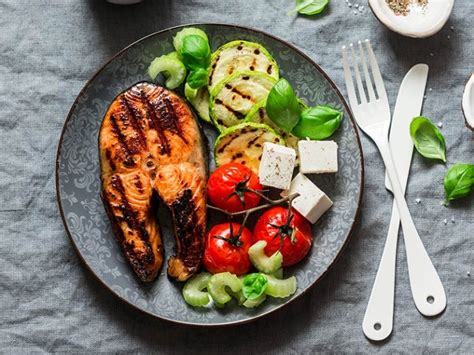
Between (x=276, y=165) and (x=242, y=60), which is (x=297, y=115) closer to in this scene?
(x=276, y=165)

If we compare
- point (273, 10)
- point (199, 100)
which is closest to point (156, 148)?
point (199, 100)

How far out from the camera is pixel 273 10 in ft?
11.1

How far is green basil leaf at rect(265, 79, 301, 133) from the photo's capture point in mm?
3039

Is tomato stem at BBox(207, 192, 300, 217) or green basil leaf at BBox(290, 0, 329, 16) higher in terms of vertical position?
green basil leaf at BBox(290, 0, 329, 16)

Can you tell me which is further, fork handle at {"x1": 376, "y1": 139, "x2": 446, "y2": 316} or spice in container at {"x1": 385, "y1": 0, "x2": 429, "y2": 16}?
spice in container at {"x1": 385, "y1": 0, "x2": 429, "y2": 16}

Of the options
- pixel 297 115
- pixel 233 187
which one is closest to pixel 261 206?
pixel 233 187

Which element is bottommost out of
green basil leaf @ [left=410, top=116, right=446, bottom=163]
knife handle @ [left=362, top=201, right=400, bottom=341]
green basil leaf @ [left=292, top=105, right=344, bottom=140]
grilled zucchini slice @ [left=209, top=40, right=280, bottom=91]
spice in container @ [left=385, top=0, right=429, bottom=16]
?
knife handle @ [left=362, top=201, right=400, bottom=341]

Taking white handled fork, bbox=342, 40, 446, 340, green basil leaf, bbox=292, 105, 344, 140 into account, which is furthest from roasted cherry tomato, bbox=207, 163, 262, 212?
white handled fork, bbox=342, 40, 446, 340

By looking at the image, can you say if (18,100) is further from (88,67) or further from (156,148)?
(156,148)

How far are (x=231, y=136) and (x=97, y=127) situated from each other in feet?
1.74

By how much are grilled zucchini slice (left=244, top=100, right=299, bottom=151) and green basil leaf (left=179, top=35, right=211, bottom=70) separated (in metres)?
0.26

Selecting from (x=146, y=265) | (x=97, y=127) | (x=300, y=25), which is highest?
(x=300, y=25)

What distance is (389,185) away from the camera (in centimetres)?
327

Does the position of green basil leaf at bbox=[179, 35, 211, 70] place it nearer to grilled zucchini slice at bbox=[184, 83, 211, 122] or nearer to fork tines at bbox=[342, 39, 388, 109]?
grilled zucchini slice at bbox=[184, 83, 211, 122]
